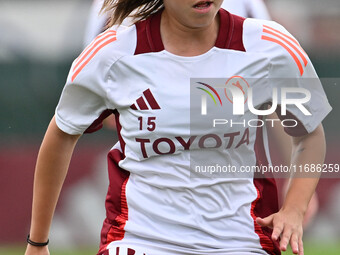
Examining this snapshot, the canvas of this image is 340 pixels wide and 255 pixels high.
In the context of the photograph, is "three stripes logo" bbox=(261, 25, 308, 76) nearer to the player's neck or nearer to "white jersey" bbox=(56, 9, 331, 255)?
"white jersey" bbox=(56, 9, 331, 255)

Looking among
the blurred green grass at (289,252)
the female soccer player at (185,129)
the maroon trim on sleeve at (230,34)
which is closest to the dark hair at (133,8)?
the female soccer player at (185,129)

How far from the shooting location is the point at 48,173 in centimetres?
294

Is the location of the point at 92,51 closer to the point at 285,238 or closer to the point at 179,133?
the point at 179,133

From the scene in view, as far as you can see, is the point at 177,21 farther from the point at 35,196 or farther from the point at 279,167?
the point at 279,167

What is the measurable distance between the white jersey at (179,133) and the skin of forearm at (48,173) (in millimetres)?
167

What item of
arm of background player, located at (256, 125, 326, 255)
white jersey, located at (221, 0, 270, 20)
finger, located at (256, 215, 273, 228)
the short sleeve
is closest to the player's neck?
the short sleeve

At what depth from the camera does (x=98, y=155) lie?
20.0ft

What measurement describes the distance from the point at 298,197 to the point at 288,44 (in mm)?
481

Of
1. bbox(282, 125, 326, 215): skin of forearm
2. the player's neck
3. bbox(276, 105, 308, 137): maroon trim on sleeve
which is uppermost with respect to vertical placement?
the player's neck

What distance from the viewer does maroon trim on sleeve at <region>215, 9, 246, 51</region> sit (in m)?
2.72

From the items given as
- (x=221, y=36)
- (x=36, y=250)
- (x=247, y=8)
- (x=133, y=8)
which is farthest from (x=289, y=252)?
(x=221, y=36)

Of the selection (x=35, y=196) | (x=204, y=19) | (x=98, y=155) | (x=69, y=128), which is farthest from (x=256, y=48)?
(x=98, y=155)

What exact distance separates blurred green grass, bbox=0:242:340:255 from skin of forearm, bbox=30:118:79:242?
3123mm

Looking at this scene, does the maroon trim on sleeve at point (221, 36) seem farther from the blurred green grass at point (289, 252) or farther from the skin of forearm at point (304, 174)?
the blurred green grass at point (289, 252)
